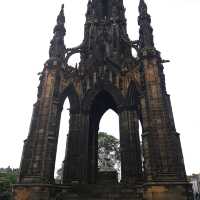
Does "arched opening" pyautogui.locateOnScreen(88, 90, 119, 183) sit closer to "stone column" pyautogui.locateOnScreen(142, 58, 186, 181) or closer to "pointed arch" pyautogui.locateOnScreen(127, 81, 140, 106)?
"pointed arch" pyautogui.locateOnScreen(127, 81, 140, 106)

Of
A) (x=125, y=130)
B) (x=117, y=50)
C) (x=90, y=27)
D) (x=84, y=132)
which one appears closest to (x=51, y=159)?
(x=84, y=132)

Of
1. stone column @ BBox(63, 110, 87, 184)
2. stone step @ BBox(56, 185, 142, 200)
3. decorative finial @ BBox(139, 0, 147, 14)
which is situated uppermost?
decorative finial @ BBox(139, 0, 147, 14)

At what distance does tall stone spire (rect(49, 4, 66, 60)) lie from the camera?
16.7 meters

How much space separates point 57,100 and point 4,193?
21824 millimetres

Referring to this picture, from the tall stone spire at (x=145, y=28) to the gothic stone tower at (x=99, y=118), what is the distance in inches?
2.8

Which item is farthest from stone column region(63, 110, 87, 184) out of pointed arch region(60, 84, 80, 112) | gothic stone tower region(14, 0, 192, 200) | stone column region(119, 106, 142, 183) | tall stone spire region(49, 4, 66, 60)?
tall stone spire region(49, 4, 66, 60)

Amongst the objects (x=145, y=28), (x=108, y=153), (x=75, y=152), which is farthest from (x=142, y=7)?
(x=108, y=153)

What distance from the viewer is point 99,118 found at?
62.6 feet

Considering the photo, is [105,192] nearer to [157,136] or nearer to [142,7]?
[157,136]

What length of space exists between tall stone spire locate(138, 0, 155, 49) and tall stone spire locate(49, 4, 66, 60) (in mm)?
6197

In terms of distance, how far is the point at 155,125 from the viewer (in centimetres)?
1230

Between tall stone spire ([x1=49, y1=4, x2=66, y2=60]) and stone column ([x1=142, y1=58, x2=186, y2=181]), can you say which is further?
tall stone spire ([x1=49, y1=4, x2=66, y2=60])

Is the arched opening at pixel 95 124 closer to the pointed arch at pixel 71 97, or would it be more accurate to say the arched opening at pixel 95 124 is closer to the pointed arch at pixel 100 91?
the pointed arch at pixel 100 91

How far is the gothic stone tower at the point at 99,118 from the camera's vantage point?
11594 millimetres
